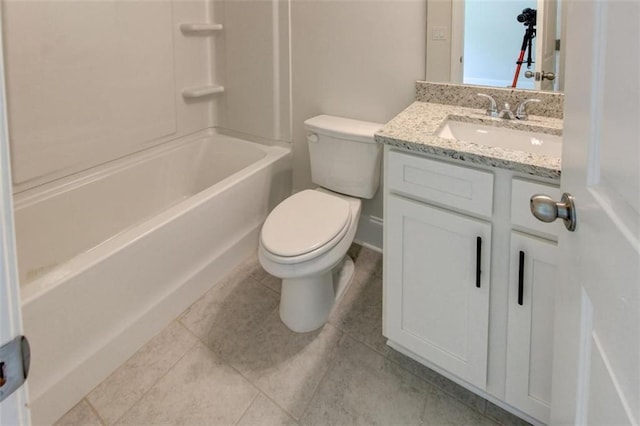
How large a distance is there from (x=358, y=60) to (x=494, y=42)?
2.22 feet

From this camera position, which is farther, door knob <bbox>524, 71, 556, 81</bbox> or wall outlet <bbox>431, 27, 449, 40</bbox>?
wall outlet <bbox>431, 27, 449, 40</bbox>

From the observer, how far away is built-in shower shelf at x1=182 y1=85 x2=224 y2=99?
2547mm

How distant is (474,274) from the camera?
1315mm

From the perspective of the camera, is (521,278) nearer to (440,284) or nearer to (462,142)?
(440,284)

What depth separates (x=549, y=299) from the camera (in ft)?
3.86

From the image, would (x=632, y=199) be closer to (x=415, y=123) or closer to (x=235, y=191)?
(x=415, y=123)

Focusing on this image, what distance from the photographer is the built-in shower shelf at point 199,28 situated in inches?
96.3

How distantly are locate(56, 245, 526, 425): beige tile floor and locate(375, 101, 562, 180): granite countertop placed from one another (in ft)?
2.80

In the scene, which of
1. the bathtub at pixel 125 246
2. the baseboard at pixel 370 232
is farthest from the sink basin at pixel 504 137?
the bathtub at pixel 125 246

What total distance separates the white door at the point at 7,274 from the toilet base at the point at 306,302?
4.37 ft

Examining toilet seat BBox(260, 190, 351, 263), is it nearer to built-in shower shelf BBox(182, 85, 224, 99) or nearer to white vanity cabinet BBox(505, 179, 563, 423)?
white vanity cabinet BBox(505, 179, 563, 423)

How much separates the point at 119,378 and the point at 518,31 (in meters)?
2.00

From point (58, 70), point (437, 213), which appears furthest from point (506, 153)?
point (58, 70)

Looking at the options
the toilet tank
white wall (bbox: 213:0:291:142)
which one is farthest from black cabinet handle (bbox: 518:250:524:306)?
white wall (bbox: 213:0:291:142)
